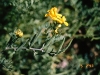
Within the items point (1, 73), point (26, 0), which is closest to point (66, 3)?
point (26, 0)

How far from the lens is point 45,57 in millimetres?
2625

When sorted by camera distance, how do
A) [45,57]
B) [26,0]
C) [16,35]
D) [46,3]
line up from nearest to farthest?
[16,35] → [26,0] → [45,57] → [46,3]

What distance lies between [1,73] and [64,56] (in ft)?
3.03

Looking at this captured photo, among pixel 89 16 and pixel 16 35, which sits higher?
pixel 89 16

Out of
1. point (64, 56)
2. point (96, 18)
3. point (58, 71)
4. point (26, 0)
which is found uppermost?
point (26, 0)

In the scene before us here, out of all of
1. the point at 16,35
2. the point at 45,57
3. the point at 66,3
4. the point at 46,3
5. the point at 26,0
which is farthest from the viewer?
the point at 66,3

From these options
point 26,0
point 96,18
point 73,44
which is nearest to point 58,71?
point 73,44

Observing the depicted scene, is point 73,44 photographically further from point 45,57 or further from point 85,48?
point 45,57

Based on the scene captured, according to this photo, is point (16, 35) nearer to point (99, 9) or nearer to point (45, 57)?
point (45, 57)

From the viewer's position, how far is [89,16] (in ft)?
9.76

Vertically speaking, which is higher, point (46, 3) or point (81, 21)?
point (46, 3)

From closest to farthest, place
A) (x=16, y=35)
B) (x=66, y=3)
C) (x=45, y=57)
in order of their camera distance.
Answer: (x=16, y=35) < (x=45, y=57) < (x=66, y=3)

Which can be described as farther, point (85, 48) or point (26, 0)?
point (85, 48)

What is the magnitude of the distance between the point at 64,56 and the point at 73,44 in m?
0.25
